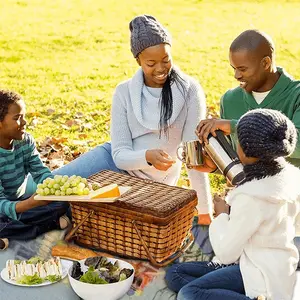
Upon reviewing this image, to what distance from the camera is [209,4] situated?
38.1 ft

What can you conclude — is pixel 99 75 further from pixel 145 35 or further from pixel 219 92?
pixel 145 35

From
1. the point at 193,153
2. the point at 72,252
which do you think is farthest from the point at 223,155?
the point at 72,252

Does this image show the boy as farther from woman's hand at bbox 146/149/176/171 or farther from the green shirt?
the green shirt

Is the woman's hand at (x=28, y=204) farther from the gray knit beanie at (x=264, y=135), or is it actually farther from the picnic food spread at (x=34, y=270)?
the gray knit beanie at (x=264, y=135)

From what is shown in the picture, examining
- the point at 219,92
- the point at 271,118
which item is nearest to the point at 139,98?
the point at 271,118

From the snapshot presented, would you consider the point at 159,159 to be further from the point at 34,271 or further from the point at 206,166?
the point at 34,271

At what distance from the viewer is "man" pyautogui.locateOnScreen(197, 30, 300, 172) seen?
3.25 metres

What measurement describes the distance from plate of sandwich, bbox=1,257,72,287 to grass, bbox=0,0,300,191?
216cm

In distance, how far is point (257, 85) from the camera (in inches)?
133

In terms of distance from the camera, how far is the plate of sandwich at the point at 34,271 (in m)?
3.07

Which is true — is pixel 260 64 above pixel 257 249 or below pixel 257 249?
above

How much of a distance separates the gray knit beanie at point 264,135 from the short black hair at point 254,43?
2.58ft

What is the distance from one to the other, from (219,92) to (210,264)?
420 cm

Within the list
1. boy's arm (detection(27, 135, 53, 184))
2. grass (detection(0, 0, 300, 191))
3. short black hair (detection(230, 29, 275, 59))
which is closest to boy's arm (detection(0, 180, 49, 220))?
boy's arm (detection(27, 135, 53, 184))
